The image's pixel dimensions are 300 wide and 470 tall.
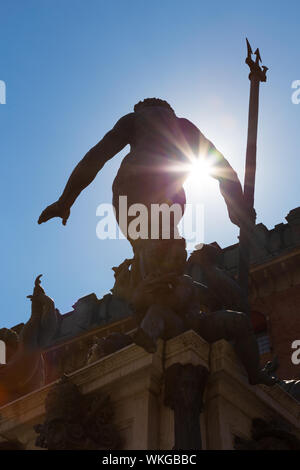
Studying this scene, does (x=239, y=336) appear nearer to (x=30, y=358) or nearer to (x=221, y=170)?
(x=221, y=170)

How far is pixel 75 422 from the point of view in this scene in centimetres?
385

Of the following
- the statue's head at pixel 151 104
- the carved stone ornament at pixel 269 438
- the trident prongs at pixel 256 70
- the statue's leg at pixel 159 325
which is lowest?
A: the carved stone ornament at pixel 269 438

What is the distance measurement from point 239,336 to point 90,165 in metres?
2.04

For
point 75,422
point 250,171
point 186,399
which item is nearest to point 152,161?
point 250,171

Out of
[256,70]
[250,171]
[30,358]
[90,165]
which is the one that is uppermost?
[256,70]

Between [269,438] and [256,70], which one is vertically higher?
[256,70]

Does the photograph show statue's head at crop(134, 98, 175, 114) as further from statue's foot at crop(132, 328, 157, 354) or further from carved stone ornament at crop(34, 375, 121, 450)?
carved stone ornament at crop(34, 375, 121, 450)

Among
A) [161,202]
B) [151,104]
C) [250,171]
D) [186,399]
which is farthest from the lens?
[250,171]

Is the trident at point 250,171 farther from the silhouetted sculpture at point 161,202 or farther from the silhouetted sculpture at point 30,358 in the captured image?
the silhouetted sculpture at point 30,358

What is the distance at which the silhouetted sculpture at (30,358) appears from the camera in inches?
→ 219

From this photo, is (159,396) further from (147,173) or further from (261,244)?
(261,244)

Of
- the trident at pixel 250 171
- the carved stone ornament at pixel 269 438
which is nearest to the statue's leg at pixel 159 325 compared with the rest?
the carved stone ornament at pixel 269 438

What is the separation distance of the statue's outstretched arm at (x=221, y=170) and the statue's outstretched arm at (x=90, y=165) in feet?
1.75

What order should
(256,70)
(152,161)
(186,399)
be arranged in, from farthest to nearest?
(256,70) → (152,161) → (186,399)
